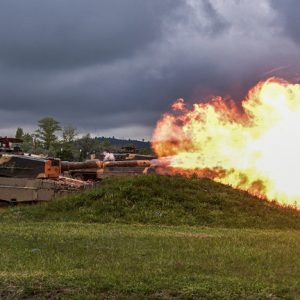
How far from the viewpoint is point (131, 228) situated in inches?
772

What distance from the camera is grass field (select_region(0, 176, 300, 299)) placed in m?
9.41

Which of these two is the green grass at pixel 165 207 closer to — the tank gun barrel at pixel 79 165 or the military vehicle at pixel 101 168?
the military vehicle at pixel 101 168

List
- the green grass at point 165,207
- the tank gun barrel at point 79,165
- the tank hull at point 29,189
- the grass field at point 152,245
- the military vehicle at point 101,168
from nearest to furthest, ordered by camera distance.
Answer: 1. the grass field at point 152,245
2. the green grass at point 165,207
3. the tank hull at point 29,189
4. the tank gun barrel at point 79,165
5. the military vehicle at point 101,168

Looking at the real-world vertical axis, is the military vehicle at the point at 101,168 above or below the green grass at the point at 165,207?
above

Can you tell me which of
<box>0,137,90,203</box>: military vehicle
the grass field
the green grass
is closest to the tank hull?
<box>0,137,90,203</box>: military vehicle

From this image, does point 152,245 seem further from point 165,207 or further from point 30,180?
point 30,180

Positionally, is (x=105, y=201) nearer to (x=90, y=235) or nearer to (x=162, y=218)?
(x=162, y=218)

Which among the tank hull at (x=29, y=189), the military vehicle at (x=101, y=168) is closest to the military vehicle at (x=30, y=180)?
the tank hull at (x=29, y=189)

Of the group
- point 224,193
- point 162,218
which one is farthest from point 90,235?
point 224,193

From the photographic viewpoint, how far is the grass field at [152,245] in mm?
9414

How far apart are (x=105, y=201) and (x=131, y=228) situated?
451 cm

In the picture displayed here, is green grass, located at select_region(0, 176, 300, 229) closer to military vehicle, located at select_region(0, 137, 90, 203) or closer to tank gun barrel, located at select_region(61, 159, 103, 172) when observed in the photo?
military vehicle, located at select_region(0, 137, 90, 203)

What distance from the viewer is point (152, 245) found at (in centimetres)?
1476

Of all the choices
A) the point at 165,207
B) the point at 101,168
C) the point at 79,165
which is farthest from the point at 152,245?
the point at 101,168
